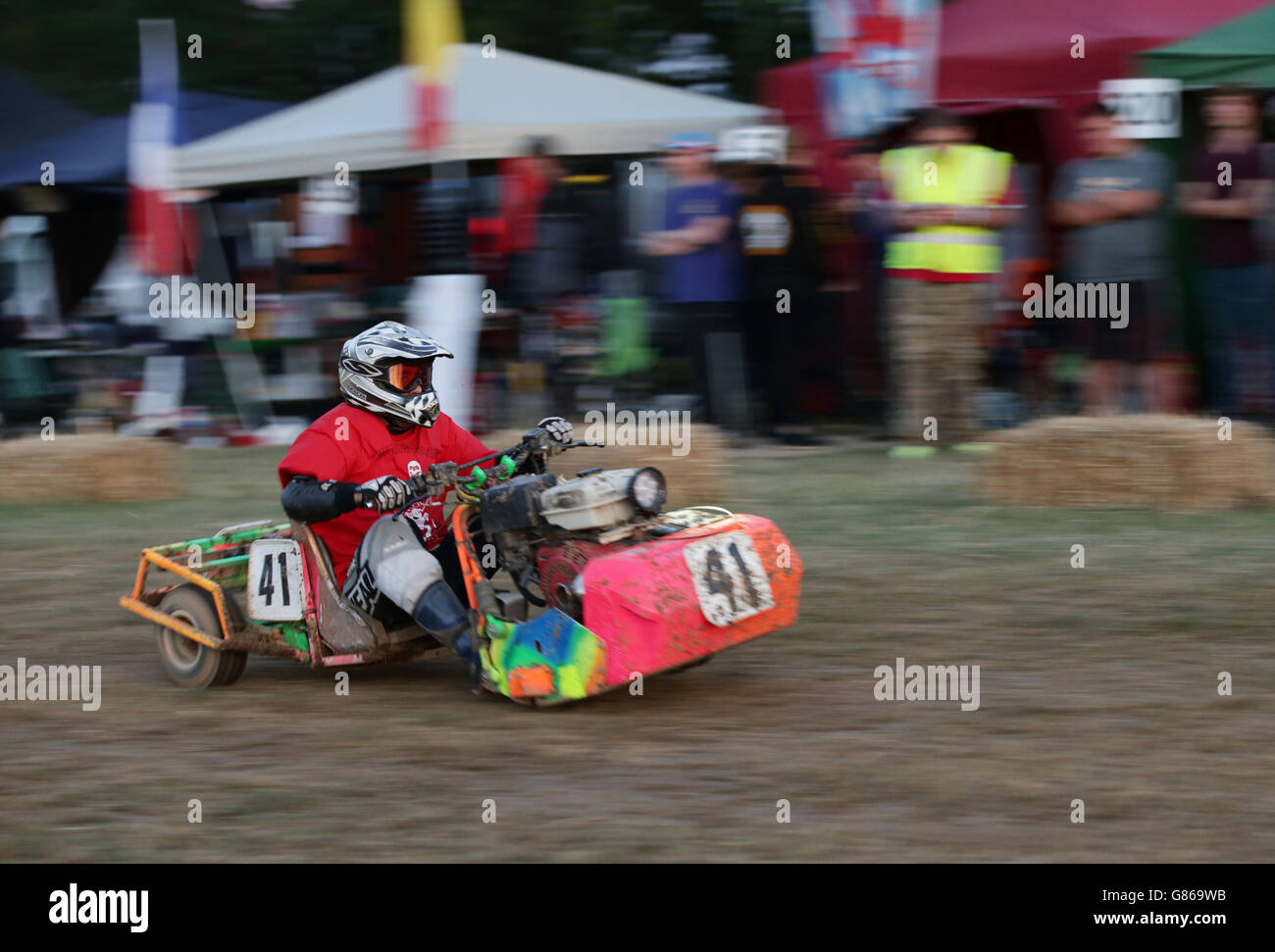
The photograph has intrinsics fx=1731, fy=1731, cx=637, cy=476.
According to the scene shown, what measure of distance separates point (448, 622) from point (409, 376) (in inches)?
38.4

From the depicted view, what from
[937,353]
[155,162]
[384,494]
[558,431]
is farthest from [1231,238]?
[155,162]

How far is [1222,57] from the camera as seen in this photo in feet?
38.9

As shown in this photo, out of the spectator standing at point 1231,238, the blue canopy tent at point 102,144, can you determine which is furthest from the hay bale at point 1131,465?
the blue canopy tent at point 102,144

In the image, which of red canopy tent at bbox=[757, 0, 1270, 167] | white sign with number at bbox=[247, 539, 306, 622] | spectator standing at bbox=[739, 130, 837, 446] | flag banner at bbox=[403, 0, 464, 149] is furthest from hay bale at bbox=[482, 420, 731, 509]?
red canopy tent at bbox=[757, 0, 1270, 167]

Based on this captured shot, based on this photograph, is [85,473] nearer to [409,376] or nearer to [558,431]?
[409,376]

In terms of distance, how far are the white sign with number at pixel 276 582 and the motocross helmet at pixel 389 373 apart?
24.0 inches

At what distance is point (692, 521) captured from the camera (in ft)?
19.6

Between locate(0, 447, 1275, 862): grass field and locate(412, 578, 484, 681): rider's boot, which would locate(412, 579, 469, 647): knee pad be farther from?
locate(0, 447, 1275, 862): grass field

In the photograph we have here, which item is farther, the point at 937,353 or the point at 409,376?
the point at 937,353

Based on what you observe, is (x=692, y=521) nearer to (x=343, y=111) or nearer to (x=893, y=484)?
(x=893, y=484)

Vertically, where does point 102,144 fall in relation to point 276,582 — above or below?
above

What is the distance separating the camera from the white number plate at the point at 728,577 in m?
5.66

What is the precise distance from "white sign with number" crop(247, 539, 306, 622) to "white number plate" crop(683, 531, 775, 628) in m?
1.56

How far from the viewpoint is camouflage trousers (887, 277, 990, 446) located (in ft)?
37.8
